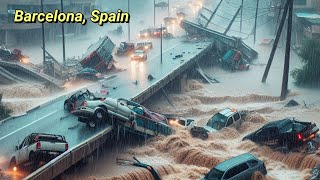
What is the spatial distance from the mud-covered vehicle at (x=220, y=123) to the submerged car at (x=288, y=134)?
436cm

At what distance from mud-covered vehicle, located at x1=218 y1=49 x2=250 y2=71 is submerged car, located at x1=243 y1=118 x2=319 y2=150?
33850mm

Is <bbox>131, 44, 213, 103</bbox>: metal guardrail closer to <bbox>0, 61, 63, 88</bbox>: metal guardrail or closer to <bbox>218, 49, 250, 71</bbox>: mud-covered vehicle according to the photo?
<bbox>218, 49, 250, 71</bbox>: mud-covered vehicle

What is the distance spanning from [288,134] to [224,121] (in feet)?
22.0

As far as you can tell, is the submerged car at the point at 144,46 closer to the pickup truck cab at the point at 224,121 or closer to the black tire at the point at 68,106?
the pickup truck cab at the point at 224,121

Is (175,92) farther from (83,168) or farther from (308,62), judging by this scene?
(83,168)

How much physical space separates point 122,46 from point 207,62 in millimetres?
11871

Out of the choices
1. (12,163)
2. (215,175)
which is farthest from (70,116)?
(215,175)

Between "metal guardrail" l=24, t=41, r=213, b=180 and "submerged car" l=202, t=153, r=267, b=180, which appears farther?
"submerged car" l=202, t=153, r=267, b=180

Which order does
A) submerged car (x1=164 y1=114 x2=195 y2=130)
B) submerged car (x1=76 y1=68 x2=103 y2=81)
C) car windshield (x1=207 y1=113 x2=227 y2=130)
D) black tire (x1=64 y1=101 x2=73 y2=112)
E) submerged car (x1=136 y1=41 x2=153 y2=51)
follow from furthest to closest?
submerged car (x1=136 y1=41 x2=153 y2=51), submerged car (x1=76 y1=68 x2=103 y2=81), car windshield (x1=207 y1=113 x2=227 y2=130), submerged car (x1=164 y1=114 x2=195 y2=130), black tire (x1=64 y1=101 x2=73 y2=112)

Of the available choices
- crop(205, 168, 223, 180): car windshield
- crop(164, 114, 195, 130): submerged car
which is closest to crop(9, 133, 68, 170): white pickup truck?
crop(205, 168, 223, 180): car windshield

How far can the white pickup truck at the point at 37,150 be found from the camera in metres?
21.6

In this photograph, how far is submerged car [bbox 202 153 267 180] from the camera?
2175cm

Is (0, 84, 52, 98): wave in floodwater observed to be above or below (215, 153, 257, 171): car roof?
below

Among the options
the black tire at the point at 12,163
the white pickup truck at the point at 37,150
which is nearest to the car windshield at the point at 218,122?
the white pickup truck at the point at 37,150
